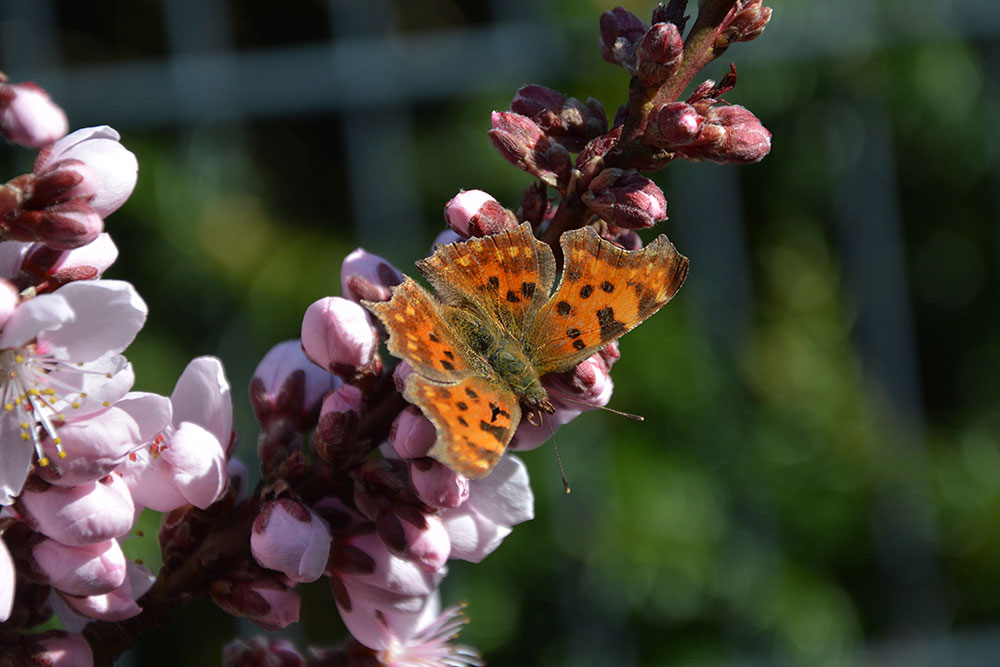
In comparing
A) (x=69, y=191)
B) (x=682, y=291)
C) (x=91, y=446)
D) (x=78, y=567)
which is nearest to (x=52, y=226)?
(x=69, y=191)

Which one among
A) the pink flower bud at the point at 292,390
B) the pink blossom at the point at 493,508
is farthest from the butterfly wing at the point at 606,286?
the pink flower bud at the point at 292,390

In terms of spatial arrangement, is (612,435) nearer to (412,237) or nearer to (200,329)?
(412,237)

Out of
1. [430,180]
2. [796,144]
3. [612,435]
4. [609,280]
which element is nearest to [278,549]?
[609,280]

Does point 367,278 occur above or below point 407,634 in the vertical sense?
above

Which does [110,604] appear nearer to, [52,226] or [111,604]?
[111,604]

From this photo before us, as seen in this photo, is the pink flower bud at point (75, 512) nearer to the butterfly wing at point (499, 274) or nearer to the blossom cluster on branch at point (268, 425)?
the blossom cluster on branch at point (268, 425)

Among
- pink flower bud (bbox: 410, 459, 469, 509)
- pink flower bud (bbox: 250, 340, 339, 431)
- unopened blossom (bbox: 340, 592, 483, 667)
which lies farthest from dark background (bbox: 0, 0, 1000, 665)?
pink flower bud (bbox: 410, 459, 469, 509)
